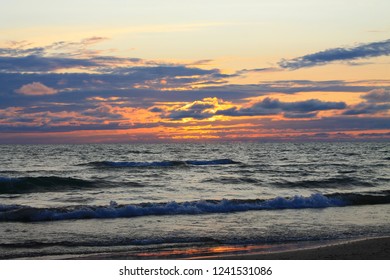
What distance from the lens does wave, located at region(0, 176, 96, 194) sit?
2872 centimetres

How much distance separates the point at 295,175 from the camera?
1485 inches

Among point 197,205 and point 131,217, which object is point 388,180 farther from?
point 131,217

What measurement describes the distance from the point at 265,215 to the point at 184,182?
Answer: 14.3 meters

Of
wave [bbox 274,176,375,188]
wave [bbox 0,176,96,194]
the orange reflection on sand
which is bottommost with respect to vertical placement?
wave [bbox 274,176,375,188]

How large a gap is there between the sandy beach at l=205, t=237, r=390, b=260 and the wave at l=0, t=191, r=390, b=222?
8174 millimetres

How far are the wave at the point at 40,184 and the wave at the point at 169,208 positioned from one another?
8.73 metres

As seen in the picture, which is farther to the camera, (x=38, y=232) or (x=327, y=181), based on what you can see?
(x=327, y=181)

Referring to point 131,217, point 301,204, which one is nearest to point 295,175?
point 301,204

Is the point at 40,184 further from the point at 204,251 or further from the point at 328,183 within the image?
the point at 204,251

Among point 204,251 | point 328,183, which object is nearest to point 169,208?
point 204,251

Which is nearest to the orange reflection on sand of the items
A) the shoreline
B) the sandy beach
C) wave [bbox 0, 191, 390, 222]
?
the shoreline

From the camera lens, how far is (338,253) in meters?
11.3

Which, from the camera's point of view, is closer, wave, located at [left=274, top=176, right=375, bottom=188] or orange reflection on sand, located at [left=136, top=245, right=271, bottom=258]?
orange reflection on sand, located at [left=136, top=245, right=271, bottom=258]

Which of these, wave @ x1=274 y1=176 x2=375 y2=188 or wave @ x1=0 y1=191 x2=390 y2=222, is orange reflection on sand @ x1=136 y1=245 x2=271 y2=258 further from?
wave @ x1=274 y1=176 x2=375 y2=188
